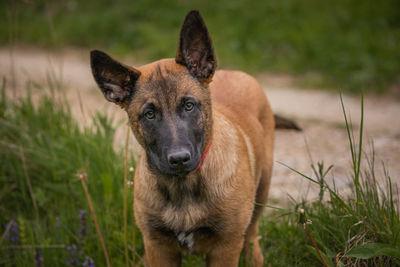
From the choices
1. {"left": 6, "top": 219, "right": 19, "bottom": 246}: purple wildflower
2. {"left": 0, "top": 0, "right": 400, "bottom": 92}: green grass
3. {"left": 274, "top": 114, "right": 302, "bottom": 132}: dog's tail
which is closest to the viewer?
{"left": 6, "top": 219, "right": 19, "bottom": 246}: purple wildflower

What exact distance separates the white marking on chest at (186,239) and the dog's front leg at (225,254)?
0.18 meters

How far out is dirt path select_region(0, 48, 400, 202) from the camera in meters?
4.36

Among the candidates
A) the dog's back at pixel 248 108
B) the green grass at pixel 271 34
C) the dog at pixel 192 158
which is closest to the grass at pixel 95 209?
the dog at pixel 192 158

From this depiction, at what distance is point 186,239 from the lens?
2.64 m

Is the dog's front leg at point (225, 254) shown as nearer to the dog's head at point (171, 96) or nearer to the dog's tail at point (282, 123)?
the dog's head at point (171, 96)

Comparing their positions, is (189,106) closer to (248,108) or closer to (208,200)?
(208,200)

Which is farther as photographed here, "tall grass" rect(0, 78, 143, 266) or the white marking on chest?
"tall grass" rect(0, 78, 143, 266)

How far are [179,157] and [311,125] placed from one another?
4.12m

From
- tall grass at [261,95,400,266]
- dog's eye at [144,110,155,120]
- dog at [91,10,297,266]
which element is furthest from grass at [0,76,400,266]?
dog's eye at [144,110,155,120]

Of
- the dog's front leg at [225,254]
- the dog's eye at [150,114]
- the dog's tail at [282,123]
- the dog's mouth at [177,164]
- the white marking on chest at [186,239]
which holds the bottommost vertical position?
the dog's front leg at [225,254]

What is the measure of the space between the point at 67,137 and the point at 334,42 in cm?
620

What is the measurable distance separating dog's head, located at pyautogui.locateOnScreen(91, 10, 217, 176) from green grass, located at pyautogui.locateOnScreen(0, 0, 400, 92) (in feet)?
15.0

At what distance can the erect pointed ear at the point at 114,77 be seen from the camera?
2.65m

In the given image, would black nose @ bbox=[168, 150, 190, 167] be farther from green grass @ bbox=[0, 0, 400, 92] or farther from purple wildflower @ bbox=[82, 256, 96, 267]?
green grass @ bbox=[0, 0, 400, 92]
